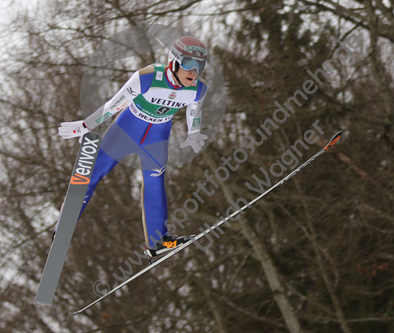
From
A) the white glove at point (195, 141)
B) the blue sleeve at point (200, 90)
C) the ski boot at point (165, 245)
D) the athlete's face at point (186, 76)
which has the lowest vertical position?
the ski boot at point (165, 245)

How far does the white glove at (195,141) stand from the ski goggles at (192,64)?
67 centimetres

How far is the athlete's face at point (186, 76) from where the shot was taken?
2875 mm

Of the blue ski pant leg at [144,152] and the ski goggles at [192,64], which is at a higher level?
the ski goggles at [192,64]

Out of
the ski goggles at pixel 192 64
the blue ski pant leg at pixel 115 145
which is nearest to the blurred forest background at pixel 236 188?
the blue ski pant leg at pixel 115 145

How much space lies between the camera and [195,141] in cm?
341

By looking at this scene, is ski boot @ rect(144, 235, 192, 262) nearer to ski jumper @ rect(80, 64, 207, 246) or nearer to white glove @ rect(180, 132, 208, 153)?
ski jumper @ rect(80, 64, 207, 246)

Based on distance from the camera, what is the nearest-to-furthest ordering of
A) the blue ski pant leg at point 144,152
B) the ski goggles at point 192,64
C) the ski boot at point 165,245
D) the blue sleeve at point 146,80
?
the ski goggles at point 192,64 < the blue sleeve at point 146,80 < the blue ski pant leg at point 144,152 < the ski boot at point 165,245

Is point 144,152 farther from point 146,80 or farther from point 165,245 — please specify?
point 165,245

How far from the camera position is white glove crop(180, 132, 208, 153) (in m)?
3.39

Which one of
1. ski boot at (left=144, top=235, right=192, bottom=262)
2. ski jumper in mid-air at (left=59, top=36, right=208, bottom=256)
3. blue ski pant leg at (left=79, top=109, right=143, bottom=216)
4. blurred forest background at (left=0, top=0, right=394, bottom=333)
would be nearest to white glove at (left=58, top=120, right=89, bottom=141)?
ski jumper in mid-air at (left=59, top=36, right=208, bottom=256)

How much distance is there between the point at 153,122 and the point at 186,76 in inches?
19.7

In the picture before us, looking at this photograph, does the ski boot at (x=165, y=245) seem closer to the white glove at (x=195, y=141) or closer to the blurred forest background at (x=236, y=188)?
the white glove at (x=195, y=141)

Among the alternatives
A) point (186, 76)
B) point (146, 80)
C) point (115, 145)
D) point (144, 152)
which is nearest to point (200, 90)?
point (186, 76)

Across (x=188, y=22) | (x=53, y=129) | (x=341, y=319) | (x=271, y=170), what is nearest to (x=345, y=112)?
(x=271, y=170)
